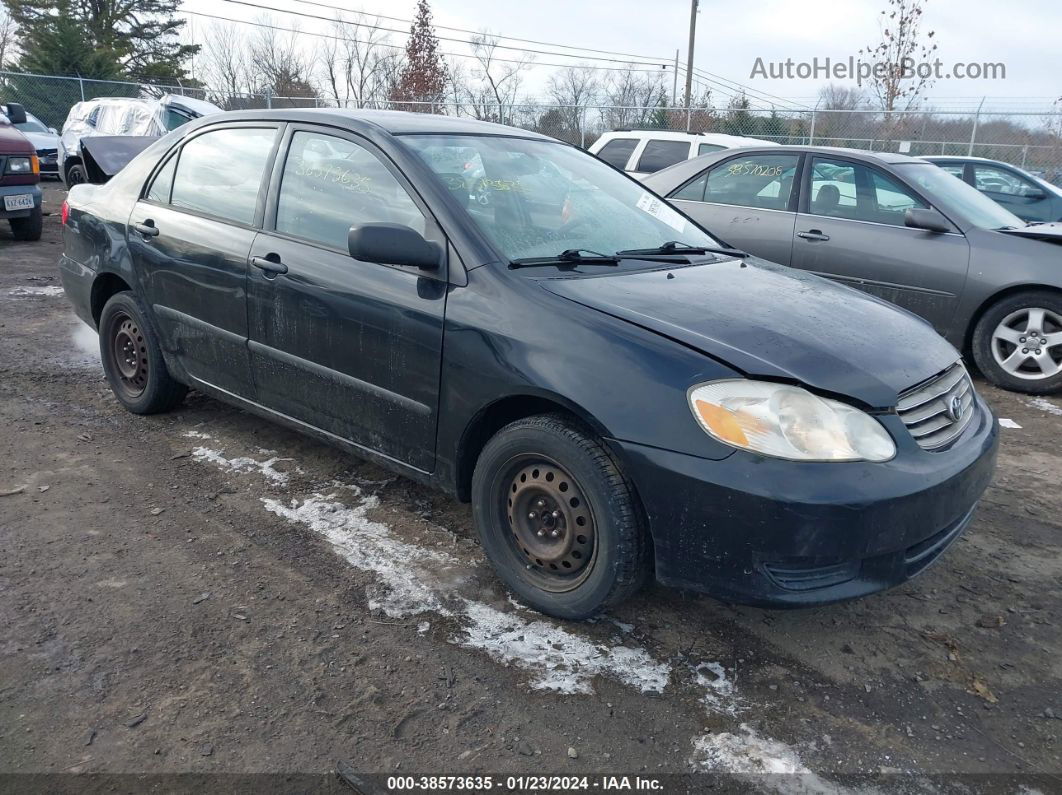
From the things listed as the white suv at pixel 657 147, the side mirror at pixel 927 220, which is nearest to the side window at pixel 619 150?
the white suv at pixel 657 147

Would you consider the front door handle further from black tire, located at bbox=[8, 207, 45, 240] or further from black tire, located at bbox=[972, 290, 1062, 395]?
black tire, located at bbox=[8, 207, 45, 240]

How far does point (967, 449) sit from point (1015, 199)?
346 inches

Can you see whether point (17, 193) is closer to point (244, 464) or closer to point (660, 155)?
point (660, 155)

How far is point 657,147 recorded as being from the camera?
10.3m

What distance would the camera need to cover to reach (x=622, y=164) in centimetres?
1049

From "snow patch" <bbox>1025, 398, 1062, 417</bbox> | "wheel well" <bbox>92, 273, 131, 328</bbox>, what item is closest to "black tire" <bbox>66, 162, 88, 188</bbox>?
"wheel well" <bbox>92, 273, 131, 328</bbox>

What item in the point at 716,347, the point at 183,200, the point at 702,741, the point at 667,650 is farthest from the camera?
the point at 183,200

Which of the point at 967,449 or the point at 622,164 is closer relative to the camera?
the point at 967,449

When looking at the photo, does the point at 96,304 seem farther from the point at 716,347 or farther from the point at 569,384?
the point at 716,347

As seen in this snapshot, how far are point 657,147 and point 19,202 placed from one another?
7.60 m

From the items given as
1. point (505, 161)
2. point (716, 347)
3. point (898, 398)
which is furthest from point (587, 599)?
point (505, 161)

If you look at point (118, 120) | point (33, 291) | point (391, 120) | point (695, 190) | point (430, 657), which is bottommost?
point (430, 657)

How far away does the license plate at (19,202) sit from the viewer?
9.86 m

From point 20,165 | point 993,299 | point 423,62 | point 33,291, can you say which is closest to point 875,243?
point 993,299
